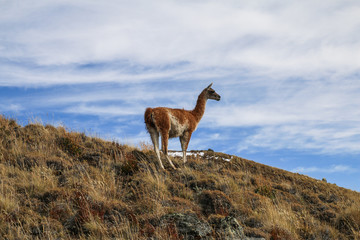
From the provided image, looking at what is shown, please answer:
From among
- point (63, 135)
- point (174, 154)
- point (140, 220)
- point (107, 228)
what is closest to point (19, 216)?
point (107, 228)

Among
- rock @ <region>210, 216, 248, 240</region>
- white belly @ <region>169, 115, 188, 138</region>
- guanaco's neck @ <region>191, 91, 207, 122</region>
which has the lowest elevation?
rock @ <region>210, 216, 248, 240</region>

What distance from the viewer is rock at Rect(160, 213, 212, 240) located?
7.52 meters

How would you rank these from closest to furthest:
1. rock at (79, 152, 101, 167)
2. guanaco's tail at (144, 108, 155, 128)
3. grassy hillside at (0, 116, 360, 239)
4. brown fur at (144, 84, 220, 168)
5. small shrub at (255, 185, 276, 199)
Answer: grassy hillside at (0, 116, 360, 239), small shrub at (255, 185, 276, 199), brown fur at (144, 84, 220, 168), guanaco's tail at (144, 108, 155, 128), rock at (79, 152, 101, 167)

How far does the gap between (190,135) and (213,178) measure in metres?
2.03

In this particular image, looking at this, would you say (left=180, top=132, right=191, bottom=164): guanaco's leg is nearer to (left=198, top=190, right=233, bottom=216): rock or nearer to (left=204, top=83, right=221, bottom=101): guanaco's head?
(left=204, top=83, right=221, bottom=101): guanaco's head

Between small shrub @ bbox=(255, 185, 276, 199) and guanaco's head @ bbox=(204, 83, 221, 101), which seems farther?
guanaco's head @ bbox=(204, 83, 221, 101)

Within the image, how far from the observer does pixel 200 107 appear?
589 inches

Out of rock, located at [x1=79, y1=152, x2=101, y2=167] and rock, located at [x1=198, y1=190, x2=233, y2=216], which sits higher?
rock, located at [x1=79, y1=152, x2=101, y2=167]

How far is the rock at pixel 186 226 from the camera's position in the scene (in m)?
7.52

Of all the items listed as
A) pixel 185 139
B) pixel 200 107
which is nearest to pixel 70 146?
pixel 185 139

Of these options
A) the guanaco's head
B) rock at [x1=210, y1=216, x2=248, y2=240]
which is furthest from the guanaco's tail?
rock at [x1=210, y1=216, x2=248, y2=240]

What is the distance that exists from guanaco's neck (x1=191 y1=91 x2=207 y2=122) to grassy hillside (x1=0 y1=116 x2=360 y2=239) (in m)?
2.10

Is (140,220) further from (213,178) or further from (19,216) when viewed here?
(213,178)

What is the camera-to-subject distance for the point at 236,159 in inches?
688
